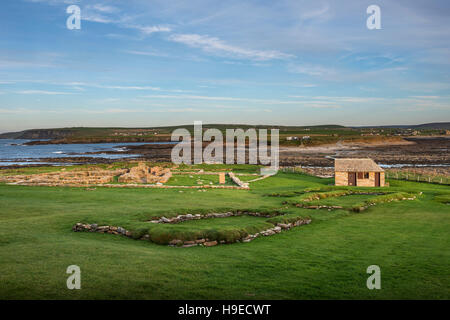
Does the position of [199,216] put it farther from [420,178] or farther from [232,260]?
[420,178]

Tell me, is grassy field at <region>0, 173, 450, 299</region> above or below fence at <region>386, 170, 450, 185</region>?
above

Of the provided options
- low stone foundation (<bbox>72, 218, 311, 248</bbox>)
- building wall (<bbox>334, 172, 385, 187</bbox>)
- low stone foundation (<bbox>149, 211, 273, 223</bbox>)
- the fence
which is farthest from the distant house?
low stone foundation (<bbox>72, 218, 311, 248</bbox>)

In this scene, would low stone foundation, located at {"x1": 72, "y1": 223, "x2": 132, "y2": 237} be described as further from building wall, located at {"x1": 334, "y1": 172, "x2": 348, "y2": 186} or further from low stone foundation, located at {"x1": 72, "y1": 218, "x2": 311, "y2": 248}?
building wall, located at {"x1": 334, "y1": 172, "x2": 348, "y2": 186}

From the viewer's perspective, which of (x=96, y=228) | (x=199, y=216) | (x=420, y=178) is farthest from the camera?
(x=420, y=178)

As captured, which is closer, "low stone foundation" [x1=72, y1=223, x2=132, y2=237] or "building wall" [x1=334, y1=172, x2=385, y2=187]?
"low stone foundation" [x1=72, y1=223, x2=132, y2=237]

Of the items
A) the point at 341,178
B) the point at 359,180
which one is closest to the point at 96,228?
the point at 341,178

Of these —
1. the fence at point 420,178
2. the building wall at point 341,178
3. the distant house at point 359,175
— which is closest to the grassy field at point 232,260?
the building wall at point 341,178

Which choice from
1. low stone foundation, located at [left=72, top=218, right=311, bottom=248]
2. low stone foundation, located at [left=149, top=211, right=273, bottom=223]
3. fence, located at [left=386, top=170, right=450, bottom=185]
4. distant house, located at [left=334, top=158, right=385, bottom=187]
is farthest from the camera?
fence, located at [left=386, top=170, right=450, bottom=185]
